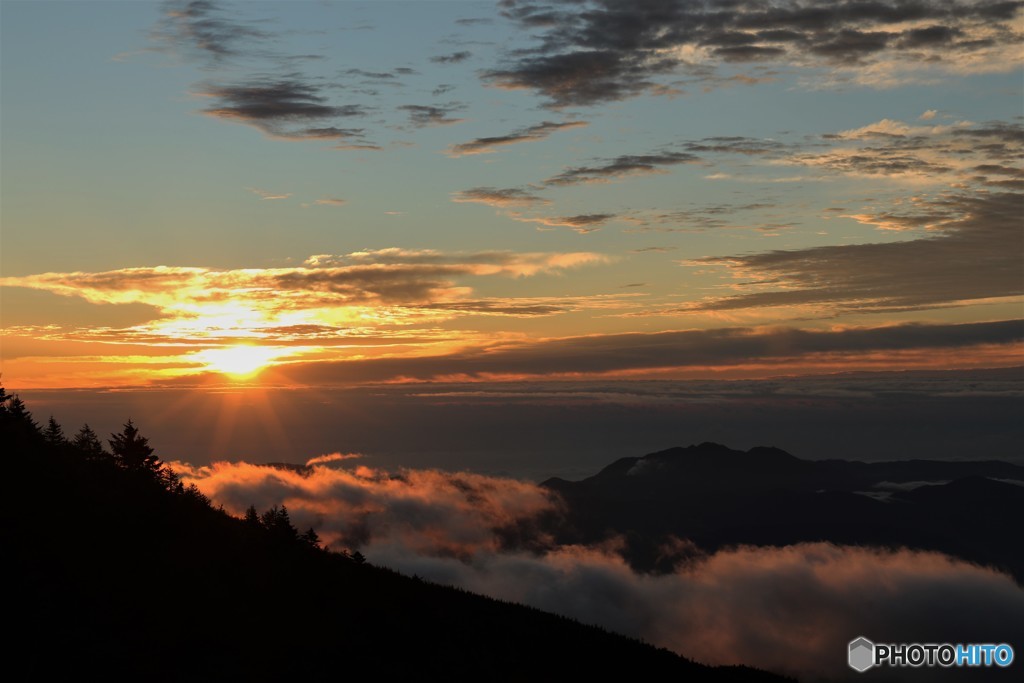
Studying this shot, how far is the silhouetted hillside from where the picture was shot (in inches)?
1752

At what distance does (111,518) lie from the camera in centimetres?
5778

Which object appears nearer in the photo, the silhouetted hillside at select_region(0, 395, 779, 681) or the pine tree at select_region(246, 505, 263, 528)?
the silhouetted hillside at select_region(0, 395, 779, 681)

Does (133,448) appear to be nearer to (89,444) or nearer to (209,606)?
(89,444)

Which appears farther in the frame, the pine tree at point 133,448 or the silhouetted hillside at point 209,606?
the pine tree at point 133,448

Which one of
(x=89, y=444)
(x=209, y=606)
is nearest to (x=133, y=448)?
(x=89, y=444)

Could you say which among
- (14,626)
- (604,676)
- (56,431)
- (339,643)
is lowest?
(604,676)

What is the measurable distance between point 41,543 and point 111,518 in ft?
25.5

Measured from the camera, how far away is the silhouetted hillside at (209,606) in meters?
44.5

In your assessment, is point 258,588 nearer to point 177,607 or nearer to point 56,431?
point 177,607

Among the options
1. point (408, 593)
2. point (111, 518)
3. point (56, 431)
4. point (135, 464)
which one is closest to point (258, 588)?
point (111, 518)

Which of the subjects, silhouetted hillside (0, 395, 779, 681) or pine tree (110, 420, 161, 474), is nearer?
silhouetted hillside (0, 395, 779, 681)

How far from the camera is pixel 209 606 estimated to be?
5222 cm

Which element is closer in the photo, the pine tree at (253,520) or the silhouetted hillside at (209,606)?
the silhouetted hillside at (209,606)

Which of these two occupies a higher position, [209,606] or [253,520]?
[253,520]
